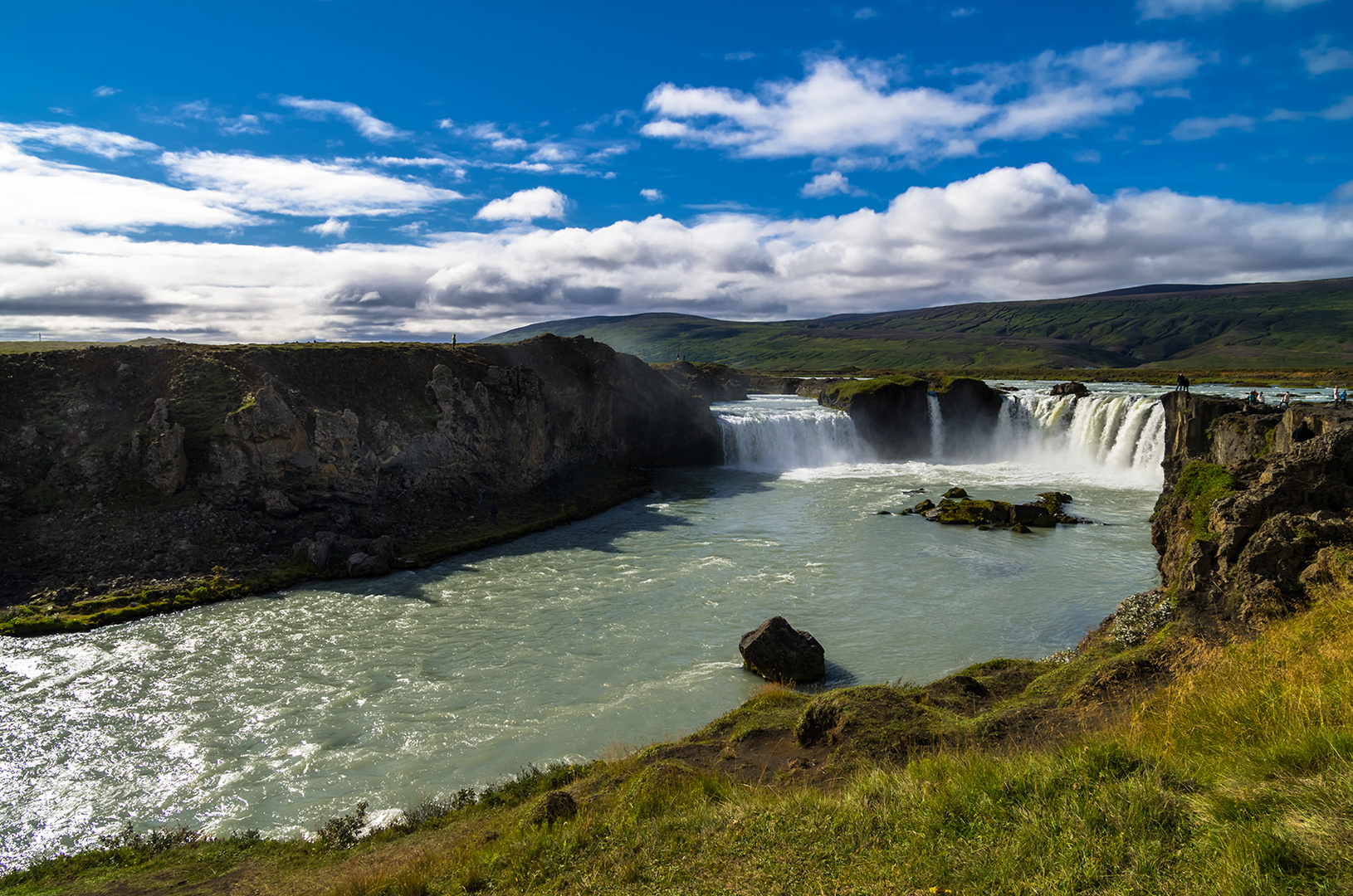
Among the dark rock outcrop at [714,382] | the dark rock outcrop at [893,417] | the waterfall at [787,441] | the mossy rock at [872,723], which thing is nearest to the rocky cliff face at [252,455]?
the waterfall at [787,441]

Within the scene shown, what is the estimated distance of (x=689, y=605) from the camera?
22.6 metres

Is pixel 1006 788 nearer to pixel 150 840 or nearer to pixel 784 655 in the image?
pixel 784 655

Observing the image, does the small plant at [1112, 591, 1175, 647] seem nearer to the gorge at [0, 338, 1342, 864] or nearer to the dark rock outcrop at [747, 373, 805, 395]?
the gorge at [0, 338, 1342, 864]

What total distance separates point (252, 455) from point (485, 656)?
17.6 metres

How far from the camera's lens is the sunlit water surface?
13.2 m

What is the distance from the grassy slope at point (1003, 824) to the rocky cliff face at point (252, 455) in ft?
63.0

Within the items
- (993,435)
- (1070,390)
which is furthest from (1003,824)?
(1070,390)

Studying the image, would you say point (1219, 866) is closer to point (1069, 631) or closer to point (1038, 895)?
point (1038, 895)

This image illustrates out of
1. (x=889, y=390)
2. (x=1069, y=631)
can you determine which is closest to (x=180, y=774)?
(x=1069, y=631)

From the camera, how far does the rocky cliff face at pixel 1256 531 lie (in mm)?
10906

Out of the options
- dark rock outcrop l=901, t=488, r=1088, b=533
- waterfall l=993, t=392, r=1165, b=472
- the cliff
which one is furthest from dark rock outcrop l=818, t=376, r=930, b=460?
dark rock outcrop l=901, t=488, r=1088, b=533

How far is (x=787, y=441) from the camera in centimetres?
5662

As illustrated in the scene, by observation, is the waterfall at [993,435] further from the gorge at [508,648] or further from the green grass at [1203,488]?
the green grass at [1203,488]

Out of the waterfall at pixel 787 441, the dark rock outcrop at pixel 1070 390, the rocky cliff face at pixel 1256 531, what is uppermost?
the dark rock outcrop at pixel 1070 390
